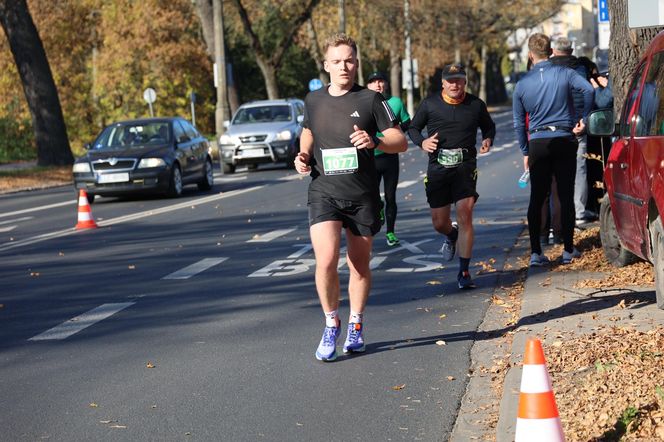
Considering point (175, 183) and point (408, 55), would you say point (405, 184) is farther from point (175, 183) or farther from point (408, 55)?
point (408, 55)

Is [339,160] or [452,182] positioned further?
[452,182]

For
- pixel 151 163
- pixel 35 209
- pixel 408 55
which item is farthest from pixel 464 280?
pixel 408 55

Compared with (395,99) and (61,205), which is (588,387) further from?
(61,205)

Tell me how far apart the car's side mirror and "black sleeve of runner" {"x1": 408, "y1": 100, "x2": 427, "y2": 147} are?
1.45 metres

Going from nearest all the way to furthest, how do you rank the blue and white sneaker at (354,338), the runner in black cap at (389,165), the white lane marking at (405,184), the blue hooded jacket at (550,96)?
the blue and white sneaker at (354,338), the blue hooded jacket at (550,96), the runner in black cap at (389,165), the white lane marking at (405,184)

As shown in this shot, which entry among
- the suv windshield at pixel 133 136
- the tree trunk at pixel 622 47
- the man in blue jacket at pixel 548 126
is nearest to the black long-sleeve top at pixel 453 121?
the man in blue jacket at pixel 548 126

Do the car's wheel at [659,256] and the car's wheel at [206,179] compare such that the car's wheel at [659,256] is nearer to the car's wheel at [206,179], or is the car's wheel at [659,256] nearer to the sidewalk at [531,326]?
the sidewalk at [531,326]

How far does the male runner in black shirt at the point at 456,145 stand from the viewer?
10.4m

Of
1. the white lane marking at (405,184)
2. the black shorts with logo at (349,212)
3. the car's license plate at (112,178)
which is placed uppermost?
the black shorts with logo at (349,212)

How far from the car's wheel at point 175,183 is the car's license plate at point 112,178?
0.88m

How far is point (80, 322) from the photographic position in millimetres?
9492

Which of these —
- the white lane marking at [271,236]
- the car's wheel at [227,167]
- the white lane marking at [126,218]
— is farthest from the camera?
the car's wheel at [227,167]

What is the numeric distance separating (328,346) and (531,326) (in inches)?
56.1

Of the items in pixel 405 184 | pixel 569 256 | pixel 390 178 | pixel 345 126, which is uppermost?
pixel 345 126
